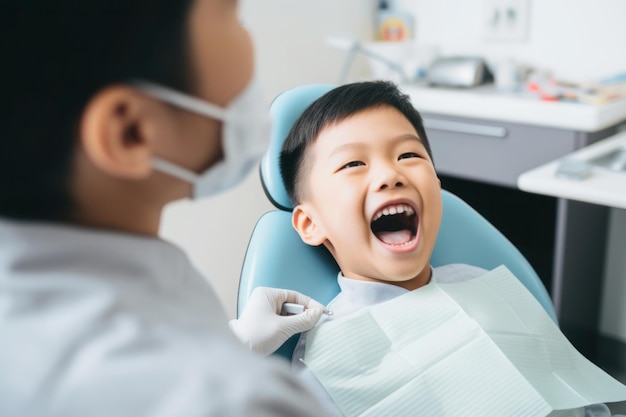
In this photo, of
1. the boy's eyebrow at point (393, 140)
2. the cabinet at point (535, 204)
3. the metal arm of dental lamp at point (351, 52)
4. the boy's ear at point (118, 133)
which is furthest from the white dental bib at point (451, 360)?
the metal arm of dental lamp at point (351, 52)

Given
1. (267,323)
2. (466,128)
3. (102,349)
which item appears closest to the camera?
(102,349)

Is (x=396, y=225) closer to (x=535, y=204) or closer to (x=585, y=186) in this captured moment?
(x=585, y=186)

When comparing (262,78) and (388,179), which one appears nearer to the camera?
(388,179)

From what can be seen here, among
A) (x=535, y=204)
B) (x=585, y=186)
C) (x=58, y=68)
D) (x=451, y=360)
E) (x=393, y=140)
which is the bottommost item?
(x=535, y=204)

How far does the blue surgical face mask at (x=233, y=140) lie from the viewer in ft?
1.87

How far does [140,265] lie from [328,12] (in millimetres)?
2284

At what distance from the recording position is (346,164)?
3.90 feet

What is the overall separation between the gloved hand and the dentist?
1.56 ft

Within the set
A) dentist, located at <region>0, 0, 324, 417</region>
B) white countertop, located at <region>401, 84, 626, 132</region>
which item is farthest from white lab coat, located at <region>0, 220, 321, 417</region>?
white countertop, located at <region>401, 84, 626, 132</region>

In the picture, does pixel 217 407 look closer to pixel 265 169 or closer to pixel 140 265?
pixel 140 265

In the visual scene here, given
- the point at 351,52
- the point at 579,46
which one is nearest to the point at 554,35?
the point at 579,46

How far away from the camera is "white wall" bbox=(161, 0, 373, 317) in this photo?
2.34 meters

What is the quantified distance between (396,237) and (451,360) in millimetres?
261

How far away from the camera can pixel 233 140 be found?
24.0 inches
